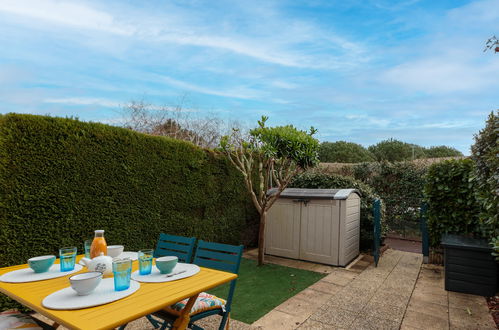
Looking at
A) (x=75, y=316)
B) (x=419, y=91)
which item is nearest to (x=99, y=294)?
(x=75, y=316)

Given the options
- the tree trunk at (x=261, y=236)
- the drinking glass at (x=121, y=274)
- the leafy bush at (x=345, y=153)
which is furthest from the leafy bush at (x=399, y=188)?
the leafy bush at (x=345, y=153)

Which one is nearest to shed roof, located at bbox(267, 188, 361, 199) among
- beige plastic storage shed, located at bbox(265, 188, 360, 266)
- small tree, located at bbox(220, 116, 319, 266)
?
beige plastic storage shed, located at bbox(265, 188, 360, 266)

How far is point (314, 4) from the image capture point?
17.4ft

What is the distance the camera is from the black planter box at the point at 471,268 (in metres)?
3.70

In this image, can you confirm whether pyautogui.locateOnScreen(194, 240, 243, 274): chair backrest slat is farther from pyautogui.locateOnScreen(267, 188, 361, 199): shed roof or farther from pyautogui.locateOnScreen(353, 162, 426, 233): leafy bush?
pyautogui.locateOnScreen(353, 162, 426, 233): leafy bush

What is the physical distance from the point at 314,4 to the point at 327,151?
57.7 ft

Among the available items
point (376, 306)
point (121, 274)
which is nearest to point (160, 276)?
point (121, 274)

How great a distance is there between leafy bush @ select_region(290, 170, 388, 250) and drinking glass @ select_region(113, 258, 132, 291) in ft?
17.6

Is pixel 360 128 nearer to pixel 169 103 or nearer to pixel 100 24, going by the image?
pixel 169 103

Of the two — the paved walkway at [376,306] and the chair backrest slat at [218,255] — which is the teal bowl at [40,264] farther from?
the paved walkway at [376,306]

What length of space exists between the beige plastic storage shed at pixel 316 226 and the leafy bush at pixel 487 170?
1860 millimetres

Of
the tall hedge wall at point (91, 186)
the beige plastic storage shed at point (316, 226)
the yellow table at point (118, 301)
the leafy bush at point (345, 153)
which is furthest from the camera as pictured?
the leafy bush at point (345, 153)

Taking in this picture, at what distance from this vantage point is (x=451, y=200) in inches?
194

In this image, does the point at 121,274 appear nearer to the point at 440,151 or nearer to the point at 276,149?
the point at 276,149
